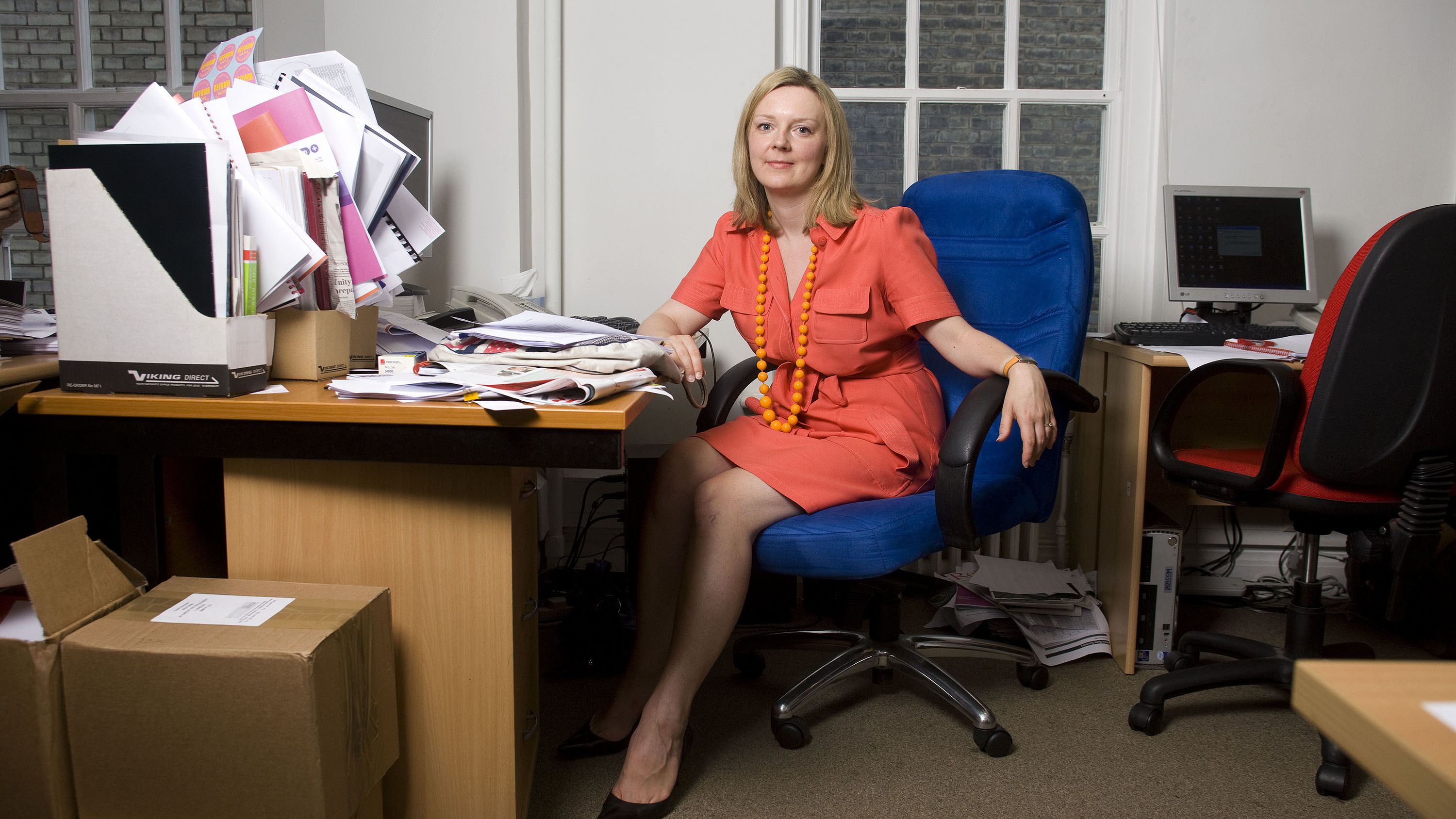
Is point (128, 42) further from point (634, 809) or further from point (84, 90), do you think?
point (634, 809)

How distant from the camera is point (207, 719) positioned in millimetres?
969

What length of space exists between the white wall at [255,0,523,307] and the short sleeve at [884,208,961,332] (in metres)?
1.08

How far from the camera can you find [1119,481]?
2.10m

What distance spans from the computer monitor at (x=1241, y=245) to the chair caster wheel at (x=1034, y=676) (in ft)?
3.11

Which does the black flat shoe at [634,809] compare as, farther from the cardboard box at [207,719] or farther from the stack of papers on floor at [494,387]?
the stack of papers on floor at [494,387]

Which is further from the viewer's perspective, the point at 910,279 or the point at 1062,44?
the point at 1062,44

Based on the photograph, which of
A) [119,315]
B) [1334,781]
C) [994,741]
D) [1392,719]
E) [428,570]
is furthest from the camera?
[994,741]

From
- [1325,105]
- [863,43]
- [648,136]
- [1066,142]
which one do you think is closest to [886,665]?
[648,136]

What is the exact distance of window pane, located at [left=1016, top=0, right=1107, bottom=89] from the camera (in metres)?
2.46

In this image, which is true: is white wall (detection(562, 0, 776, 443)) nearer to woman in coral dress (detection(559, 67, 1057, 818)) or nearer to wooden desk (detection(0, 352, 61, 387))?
woman in coral dress (detection(559, 67, 1057, 818))

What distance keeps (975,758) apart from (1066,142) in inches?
66.2

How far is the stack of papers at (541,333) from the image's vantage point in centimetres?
120

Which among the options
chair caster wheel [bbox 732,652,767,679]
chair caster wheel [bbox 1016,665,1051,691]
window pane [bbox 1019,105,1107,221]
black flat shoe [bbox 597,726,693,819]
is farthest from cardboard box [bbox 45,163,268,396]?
window pane [bbox 1019,105,1107,221]

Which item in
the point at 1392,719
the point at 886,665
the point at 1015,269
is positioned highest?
the point at 1015,269
